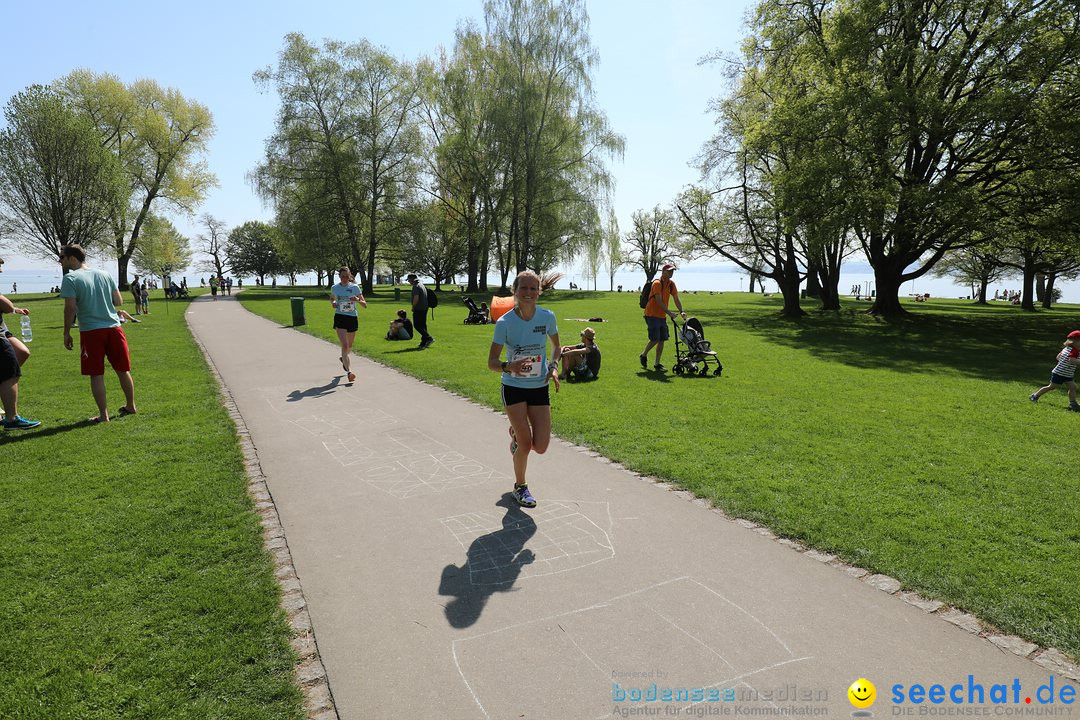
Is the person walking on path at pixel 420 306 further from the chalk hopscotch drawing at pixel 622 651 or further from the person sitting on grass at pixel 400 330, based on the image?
the chalk hopscotch drawing at pixel 622 651

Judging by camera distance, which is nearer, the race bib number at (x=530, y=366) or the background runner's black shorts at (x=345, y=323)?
the race bib number at (x=530, y=366)

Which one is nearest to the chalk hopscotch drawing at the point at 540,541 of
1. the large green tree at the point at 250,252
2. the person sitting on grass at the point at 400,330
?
the person sitting on grass at the point at 400,330

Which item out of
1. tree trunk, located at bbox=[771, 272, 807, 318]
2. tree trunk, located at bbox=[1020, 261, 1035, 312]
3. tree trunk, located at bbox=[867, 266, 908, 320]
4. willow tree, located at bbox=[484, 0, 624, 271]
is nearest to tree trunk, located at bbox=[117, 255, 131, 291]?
willow tree, located at bbox=[484, 0, 624, 271]

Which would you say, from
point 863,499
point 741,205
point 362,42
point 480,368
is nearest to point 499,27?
point 362,42

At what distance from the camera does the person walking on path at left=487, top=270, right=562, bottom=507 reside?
15.0 ft

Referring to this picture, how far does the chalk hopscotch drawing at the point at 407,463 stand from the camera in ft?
17.3

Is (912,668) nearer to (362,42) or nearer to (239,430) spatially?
(239,430)

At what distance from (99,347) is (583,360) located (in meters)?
7.16

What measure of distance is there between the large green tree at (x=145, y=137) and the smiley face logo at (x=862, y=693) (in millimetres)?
45325

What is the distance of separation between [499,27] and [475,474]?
34860 mm

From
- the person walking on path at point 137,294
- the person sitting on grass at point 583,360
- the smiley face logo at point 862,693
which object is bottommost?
the smiley face logo at point 862,693

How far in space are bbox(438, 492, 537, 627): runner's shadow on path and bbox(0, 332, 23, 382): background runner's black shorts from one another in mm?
6432

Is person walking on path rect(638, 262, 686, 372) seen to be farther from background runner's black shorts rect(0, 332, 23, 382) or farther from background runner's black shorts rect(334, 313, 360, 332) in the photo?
background runner's black shorts rect(0, 332, 23, 382)

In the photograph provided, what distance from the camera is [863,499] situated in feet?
15.8
